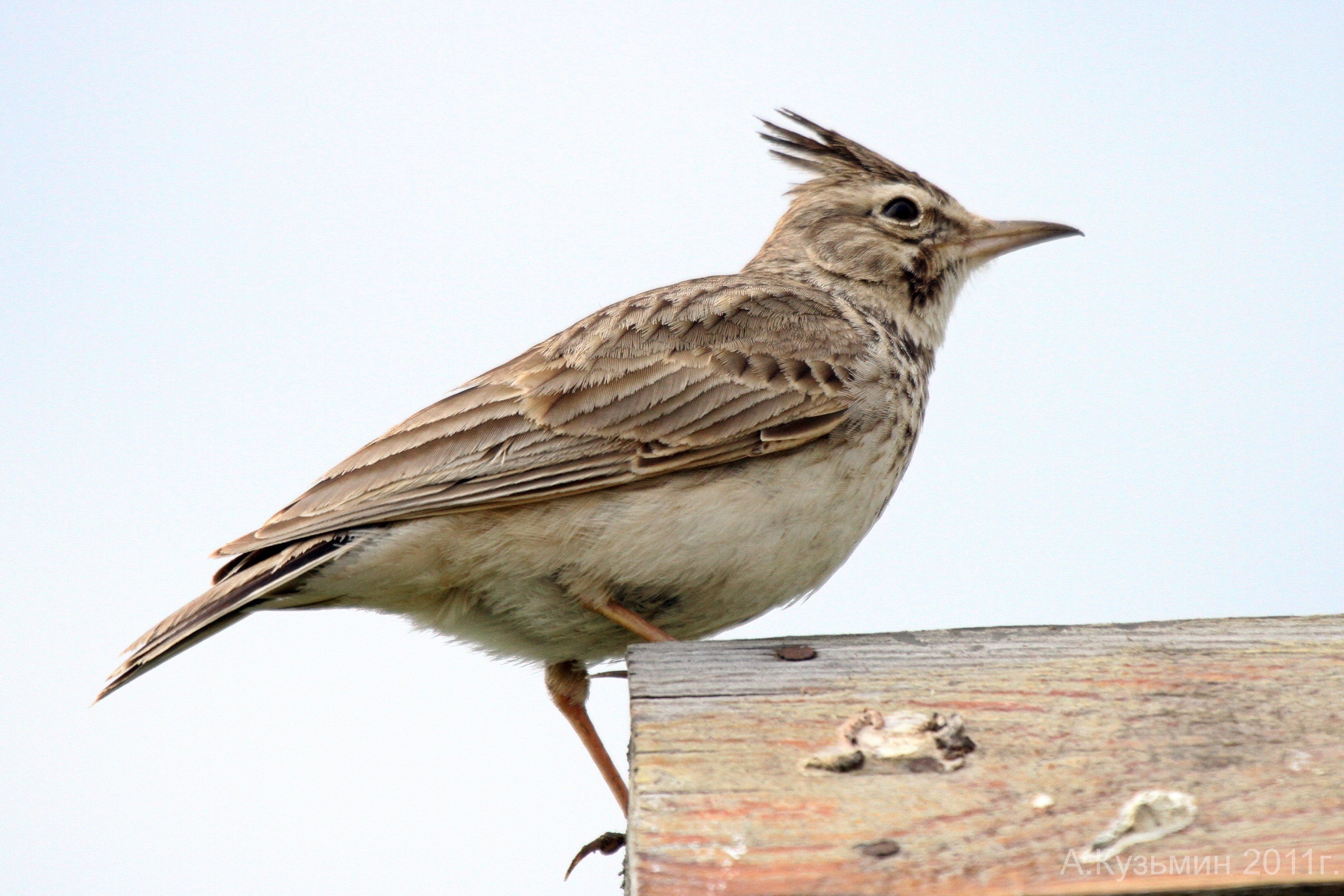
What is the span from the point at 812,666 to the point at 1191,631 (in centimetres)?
111

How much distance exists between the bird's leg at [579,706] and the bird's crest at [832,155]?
9.84 feet

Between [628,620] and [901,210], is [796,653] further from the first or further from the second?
[901,210]

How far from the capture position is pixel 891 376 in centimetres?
608

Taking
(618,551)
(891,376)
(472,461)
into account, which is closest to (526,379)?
(472,461)

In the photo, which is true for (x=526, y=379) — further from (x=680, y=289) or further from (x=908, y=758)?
(x=908, y=758)

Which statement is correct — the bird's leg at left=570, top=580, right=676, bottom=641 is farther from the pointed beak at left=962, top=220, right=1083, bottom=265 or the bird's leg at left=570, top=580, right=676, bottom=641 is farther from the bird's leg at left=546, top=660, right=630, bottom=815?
the pointed beak at left=962, top=220, right=1083, bottom=265

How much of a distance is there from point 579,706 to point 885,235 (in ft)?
9.00

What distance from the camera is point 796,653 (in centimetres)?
388

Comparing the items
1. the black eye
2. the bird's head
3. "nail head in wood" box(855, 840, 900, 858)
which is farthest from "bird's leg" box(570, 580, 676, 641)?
the black eye

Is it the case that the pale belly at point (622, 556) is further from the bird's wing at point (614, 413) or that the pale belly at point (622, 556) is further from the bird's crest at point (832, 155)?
the bird's crest at point (832, 155)

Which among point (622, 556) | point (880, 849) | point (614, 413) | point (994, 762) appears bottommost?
point (880, 849)

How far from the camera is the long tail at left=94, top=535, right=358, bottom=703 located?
4.58 meters

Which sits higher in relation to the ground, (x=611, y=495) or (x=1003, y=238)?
(x=1003, y=238)

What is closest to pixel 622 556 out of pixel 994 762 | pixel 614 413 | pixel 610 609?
pixel 610 609
